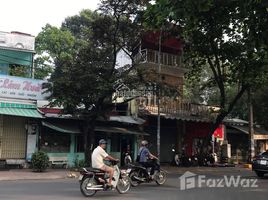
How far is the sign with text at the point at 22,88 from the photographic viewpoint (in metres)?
24.4

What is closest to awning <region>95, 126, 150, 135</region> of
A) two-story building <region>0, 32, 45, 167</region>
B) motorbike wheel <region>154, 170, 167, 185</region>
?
two-story building <region>0, 32, 45, 167</region>

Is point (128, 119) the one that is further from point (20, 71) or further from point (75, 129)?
point (20, 71)

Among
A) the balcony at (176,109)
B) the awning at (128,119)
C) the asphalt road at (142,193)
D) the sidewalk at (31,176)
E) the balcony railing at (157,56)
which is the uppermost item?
the balcony railing at (157,56)

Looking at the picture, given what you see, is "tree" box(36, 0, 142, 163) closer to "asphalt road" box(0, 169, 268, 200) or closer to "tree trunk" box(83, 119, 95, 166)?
"tree trunk" box(83, 119, 95, 166)

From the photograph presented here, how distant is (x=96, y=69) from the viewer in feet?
80.8

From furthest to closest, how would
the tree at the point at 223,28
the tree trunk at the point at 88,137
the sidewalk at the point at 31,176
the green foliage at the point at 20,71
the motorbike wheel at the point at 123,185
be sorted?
the green foliage at the point at 20,71 → the tree trunk at the point at 88,137 → the sidewalk at the point at 31,176 → the motorbike wheel at the point at 123,185 → the tree at the point at 223,28

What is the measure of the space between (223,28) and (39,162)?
1117 cm

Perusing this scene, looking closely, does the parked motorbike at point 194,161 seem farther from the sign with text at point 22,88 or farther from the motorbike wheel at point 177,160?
the sign with text at point 22,88

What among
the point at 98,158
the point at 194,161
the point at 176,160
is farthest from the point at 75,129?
the point at 98,158

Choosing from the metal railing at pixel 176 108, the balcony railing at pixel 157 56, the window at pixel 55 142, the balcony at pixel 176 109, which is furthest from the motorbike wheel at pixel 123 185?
the balcony railing at pixel 157 56

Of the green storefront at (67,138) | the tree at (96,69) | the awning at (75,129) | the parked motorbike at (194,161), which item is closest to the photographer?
the tree at (96,69)

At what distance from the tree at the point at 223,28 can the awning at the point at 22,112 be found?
9377 mm

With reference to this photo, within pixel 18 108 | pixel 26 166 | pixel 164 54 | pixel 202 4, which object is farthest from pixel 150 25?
pixel 164 54

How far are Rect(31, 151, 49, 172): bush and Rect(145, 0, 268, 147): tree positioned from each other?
9.57 meters
